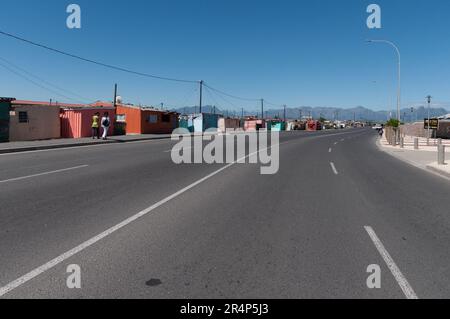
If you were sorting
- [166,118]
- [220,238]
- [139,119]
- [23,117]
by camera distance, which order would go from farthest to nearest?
[166,118]
[139,119]
[23,117]
[220,238]

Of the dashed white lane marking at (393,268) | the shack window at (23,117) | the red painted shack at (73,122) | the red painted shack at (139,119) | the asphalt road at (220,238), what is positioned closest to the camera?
the dashed white lane marking at (393,268)

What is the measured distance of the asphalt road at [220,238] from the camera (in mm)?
3965

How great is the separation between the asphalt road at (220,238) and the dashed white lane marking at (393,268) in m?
0.01

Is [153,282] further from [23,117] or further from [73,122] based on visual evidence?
[73,122]

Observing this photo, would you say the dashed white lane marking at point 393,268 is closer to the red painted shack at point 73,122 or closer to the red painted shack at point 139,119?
the red painted shack at point 73,122

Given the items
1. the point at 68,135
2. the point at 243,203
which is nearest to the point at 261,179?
the point at 243,203

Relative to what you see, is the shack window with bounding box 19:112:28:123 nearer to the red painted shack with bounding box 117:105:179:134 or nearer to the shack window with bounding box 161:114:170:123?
the red painted shack with bounding box 117:105:179:134

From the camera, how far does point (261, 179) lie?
1136cm

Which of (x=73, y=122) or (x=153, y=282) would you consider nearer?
(x=153, y=282)

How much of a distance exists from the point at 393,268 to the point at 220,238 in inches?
85.8

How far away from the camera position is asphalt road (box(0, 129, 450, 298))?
397cm

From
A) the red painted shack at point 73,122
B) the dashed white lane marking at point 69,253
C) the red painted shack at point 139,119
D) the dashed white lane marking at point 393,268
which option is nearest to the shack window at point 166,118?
the red painted shack at point 139,119

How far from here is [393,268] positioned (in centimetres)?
448

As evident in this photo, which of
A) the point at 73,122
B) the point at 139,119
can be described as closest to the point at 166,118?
the point at 139,119
